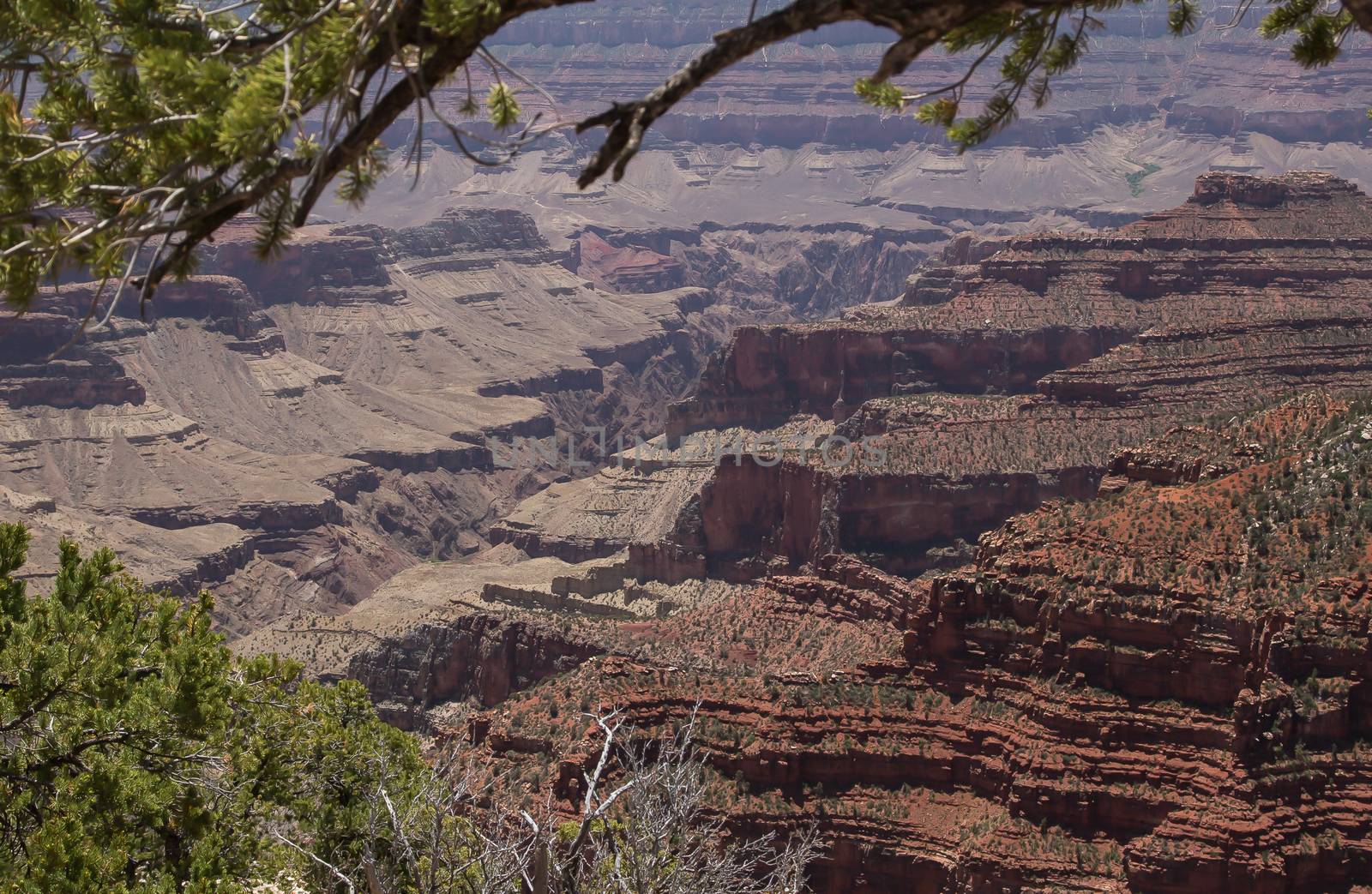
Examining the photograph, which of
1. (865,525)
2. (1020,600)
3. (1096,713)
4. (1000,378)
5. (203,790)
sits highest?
(203,790)

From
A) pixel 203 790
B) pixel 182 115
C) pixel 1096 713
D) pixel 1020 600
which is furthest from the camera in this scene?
pixel 1020 600

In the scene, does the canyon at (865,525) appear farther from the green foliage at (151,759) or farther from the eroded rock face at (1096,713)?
the green foliage at (151,759)

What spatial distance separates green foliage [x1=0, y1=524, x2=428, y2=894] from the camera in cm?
2272

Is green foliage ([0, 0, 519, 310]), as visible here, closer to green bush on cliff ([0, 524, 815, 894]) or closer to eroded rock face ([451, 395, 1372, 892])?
green bush on cliff ([0, 524, 815, 894])

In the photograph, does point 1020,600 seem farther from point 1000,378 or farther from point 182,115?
point 1000,378

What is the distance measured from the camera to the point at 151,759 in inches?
949

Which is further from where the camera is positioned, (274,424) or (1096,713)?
(274,424)

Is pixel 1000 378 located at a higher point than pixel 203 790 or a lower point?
lower

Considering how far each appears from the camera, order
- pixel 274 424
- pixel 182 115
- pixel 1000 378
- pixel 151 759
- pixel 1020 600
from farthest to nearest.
Answer: pixel 274 424 < pixel 1000 378 < pixel 1020 600 < pixel 151 759 < pixel 182 115

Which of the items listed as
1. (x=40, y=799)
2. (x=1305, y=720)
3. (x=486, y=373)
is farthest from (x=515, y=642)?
(x=486, y=373)

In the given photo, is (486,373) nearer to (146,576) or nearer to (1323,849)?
(146,576)

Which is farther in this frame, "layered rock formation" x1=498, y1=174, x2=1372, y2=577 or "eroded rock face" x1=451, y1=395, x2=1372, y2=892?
"layered rock formation" x1=498, y1=174, x2=1372, y2=577

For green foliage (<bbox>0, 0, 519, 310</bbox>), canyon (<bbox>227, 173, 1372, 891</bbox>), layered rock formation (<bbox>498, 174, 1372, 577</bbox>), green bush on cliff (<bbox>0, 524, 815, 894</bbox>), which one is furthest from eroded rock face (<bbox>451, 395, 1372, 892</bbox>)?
layered rock formation (<bbox>498, 174, 1372, 577</bbox>)

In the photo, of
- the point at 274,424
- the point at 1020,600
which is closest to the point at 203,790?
the point at 1020,600
